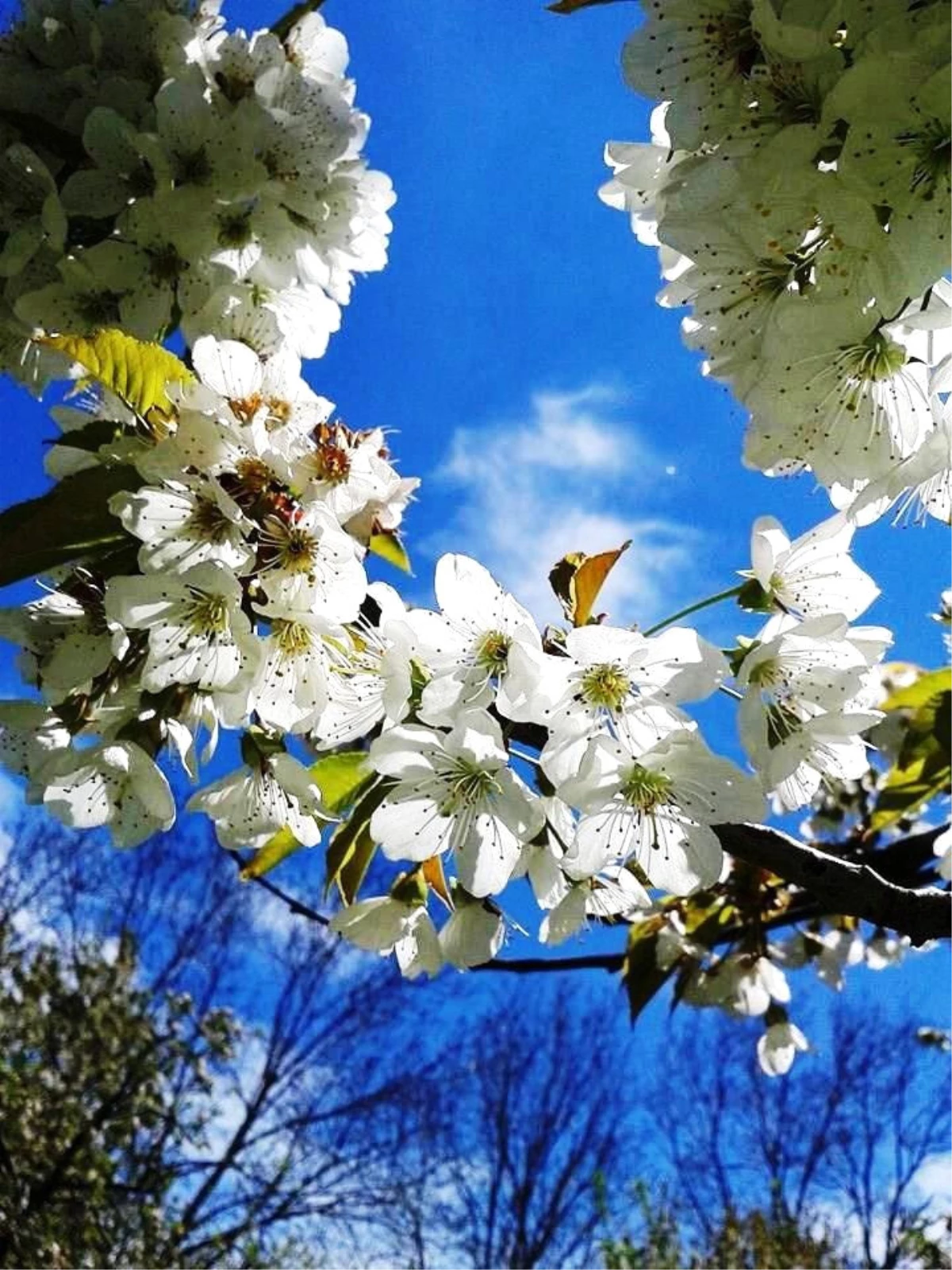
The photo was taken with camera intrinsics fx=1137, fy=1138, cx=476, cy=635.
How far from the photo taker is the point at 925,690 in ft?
4.41

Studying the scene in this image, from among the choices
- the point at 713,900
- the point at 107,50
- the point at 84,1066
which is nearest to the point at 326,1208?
the point at 84,1066

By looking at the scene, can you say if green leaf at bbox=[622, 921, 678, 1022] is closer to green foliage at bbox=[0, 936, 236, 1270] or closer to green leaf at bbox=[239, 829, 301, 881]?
green leaf at bbox=[239, 829, 301, 881]

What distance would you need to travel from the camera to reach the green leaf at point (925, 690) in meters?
1.33

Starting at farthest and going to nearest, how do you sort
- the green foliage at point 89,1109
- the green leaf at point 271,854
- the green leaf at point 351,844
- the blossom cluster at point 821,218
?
the green foliage at point 89,1109
the green leaf at point 271,854
the green leaf at point 351,844
the blossom cluster at point 821,218

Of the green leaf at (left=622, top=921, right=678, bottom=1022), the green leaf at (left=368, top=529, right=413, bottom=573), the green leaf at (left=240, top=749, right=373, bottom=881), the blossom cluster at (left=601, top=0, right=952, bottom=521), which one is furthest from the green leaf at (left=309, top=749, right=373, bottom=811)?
the green leaf at (left=622, top=921, right=678, bottom=1022)

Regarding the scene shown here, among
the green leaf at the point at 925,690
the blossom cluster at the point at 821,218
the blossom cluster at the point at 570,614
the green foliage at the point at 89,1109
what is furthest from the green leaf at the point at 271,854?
the green foliage at the point at 89,1109

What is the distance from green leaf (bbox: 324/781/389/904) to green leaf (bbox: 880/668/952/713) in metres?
0.71

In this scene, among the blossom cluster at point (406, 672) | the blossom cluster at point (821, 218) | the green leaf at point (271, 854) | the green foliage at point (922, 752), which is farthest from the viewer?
the green foliage at point (922, 752)

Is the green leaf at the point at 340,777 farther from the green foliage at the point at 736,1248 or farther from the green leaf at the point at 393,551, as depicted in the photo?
the green foliage at the point at 736,1248

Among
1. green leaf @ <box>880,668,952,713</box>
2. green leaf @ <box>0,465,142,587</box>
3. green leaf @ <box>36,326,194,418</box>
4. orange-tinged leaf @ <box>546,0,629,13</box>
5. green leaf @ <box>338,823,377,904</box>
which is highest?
green leaf @ <box>880,668,952,713</box>

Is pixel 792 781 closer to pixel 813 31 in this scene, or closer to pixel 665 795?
pixel 665 795

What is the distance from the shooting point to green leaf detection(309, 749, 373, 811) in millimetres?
882

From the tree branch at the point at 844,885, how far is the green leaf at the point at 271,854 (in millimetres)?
381

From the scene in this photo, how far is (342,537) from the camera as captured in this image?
77 centimetres
